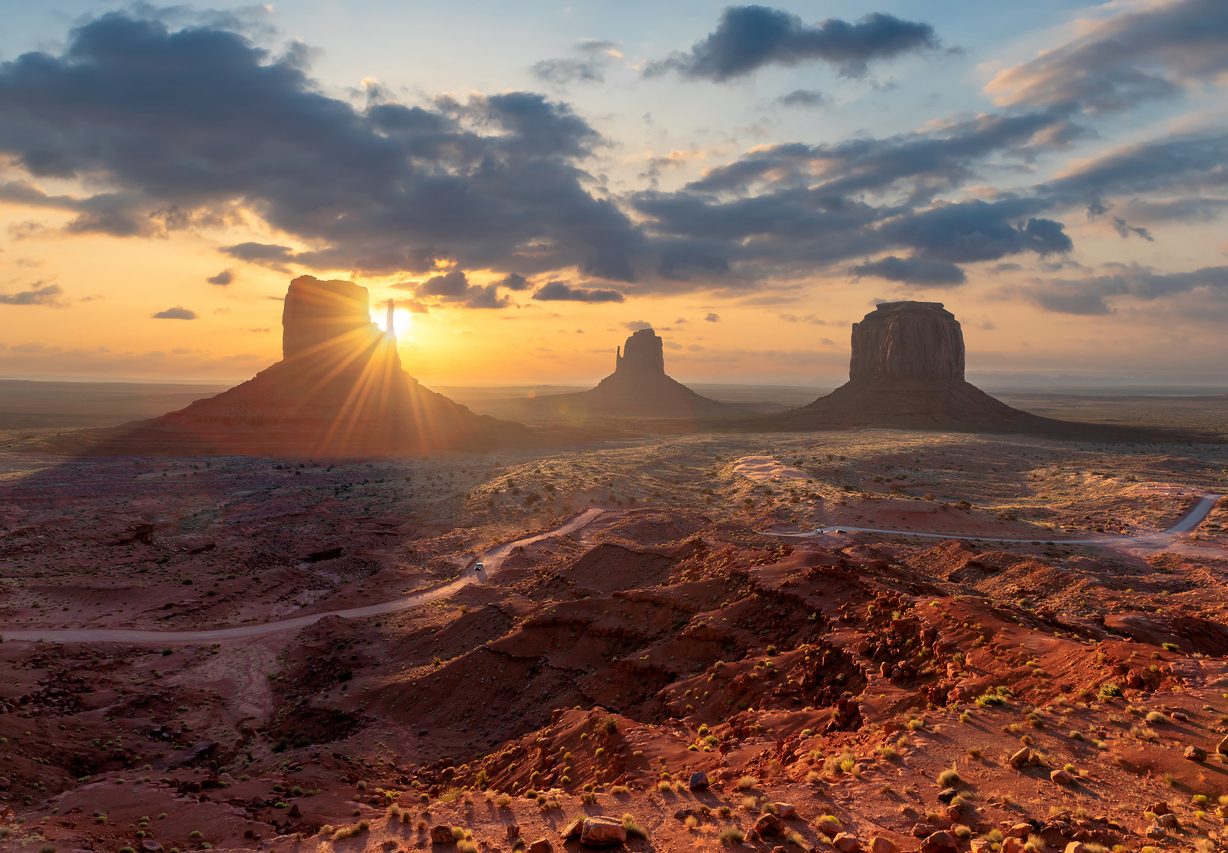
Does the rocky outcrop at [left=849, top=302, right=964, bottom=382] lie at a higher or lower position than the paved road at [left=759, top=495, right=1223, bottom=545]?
higher

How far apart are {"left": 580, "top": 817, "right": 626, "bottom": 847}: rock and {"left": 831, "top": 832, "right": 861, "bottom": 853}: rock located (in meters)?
3.77

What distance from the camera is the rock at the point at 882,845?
9906 millimetres

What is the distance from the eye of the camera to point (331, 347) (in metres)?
109

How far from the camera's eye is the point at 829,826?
36.0ft

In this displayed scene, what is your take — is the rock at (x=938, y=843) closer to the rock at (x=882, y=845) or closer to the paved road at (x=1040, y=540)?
the rock at (x=882, y=845)

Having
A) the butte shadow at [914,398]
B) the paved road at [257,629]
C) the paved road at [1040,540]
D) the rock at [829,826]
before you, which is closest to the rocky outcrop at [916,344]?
the butte shadow at [914,398]

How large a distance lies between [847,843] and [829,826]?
2.05ft

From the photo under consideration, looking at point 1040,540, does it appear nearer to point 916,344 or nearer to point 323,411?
point 323,411

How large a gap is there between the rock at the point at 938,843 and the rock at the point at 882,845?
452 mm

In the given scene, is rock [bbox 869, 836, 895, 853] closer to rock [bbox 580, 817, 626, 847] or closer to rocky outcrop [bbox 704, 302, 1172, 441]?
rock [bbox 580, 817, 626, 847]

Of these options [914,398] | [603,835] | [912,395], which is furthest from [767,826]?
[912,395]

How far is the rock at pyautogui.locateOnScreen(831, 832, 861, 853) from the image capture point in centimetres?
1033

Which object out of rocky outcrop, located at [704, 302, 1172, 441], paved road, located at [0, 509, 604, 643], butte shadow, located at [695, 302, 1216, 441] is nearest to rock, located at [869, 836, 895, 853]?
paved road, located at [0, 509, 604, 643]

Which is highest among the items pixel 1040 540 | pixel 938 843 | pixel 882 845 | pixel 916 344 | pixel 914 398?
pixel 916 344
